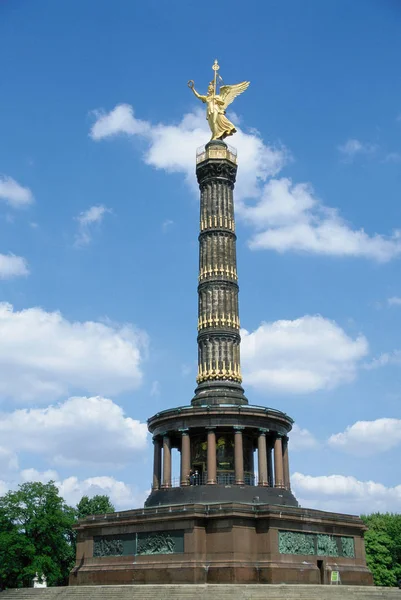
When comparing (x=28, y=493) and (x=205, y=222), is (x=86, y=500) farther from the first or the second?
(x=205, y=222)

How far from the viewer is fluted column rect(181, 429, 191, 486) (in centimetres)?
2912

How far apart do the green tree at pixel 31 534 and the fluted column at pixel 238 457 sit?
14933mm

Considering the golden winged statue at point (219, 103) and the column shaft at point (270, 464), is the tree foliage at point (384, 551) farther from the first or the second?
the golden winged statue at point (219, 103)

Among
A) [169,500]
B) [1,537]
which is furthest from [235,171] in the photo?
[1,537]

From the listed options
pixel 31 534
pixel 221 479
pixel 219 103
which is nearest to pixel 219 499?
pixel 221 479

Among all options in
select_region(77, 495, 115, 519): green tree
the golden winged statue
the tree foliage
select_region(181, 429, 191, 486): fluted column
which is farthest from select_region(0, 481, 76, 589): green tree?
the golden winged statue

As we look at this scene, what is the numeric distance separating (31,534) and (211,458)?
1580 cm

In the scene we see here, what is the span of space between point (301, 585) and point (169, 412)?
367 inches

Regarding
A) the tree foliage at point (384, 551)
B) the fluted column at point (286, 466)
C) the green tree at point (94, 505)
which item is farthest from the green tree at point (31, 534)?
the tree foliage at point (384, 551)

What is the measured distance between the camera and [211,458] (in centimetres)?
2853

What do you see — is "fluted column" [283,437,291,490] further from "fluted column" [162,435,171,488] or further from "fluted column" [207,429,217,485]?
"fluted column" [162,435,171,488]

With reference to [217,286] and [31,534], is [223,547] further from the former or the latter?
[31,534]

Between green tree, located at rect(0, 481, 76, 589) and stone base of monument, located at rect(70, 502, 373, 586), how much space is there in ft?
34.1

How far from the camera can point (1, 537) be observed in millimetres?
37281
